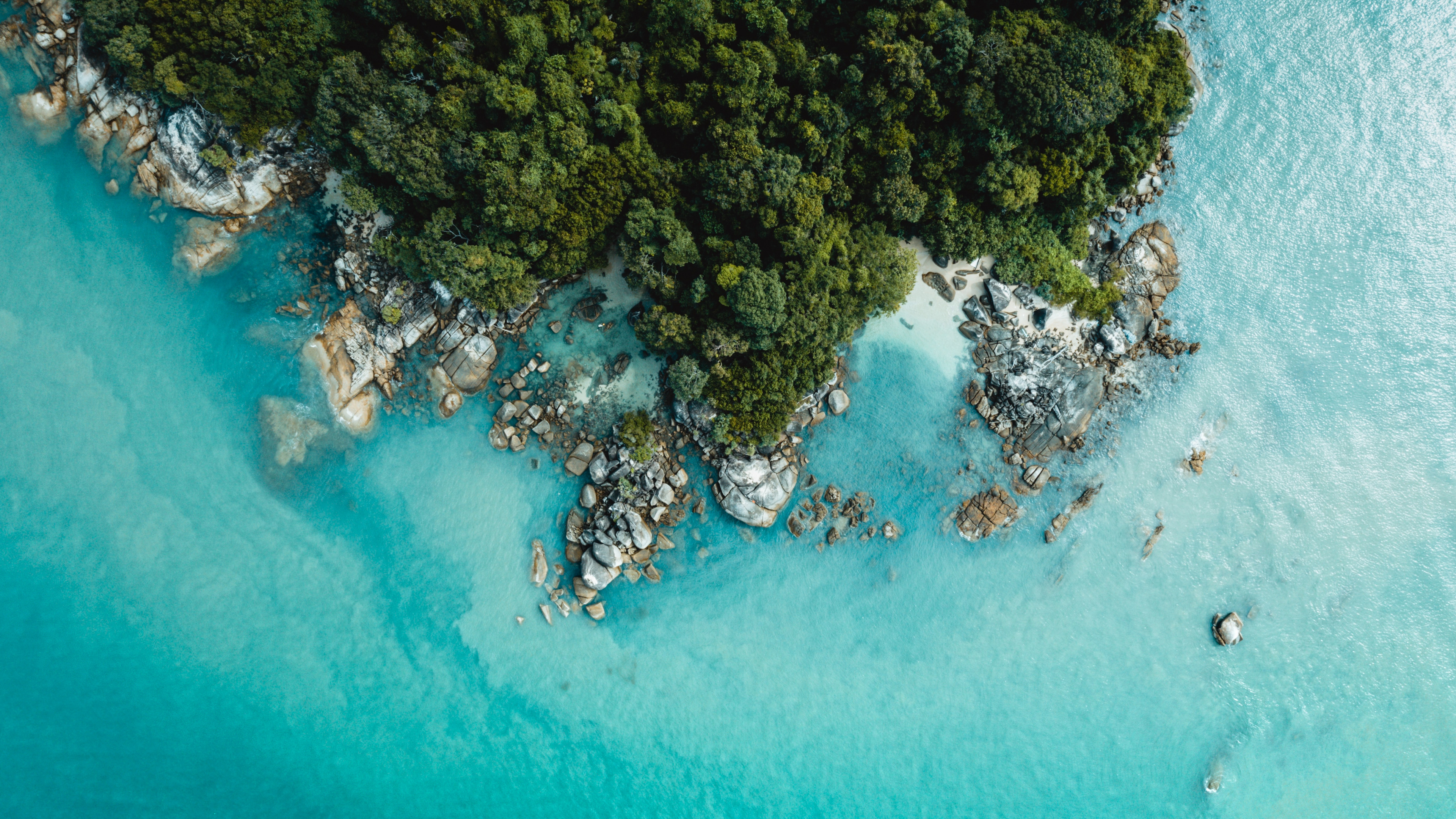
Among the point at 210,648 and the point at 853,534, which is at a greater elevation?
the point at 853,534

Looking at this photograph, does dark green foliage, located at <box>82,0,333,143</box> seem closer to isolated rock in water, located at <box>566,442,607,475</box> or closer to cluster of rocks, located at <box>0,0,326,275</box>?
cluster of rocks, located at <box>0,0,326,275</box>

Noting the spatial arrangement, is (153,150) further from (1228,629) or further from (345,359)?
(1228,629)

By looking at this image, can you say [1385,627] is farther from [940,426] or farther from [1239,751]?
[940,426]

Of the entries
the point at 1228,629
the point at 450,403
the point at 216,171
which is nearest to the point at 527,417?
the point at 450,403

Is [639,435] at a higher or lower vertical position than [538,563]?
higher

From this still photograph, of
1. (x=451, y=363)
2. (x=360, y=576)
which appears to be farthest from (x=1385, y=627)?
(x=360, y=576)

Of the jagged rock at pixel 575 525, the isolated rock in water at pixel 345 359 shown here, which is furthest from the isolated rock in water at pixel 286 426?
the jagged rock at pixel 575 525

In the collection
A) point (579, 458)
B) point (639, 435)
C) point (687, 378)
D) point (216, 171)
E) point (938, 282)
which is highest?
point (938, 282)
